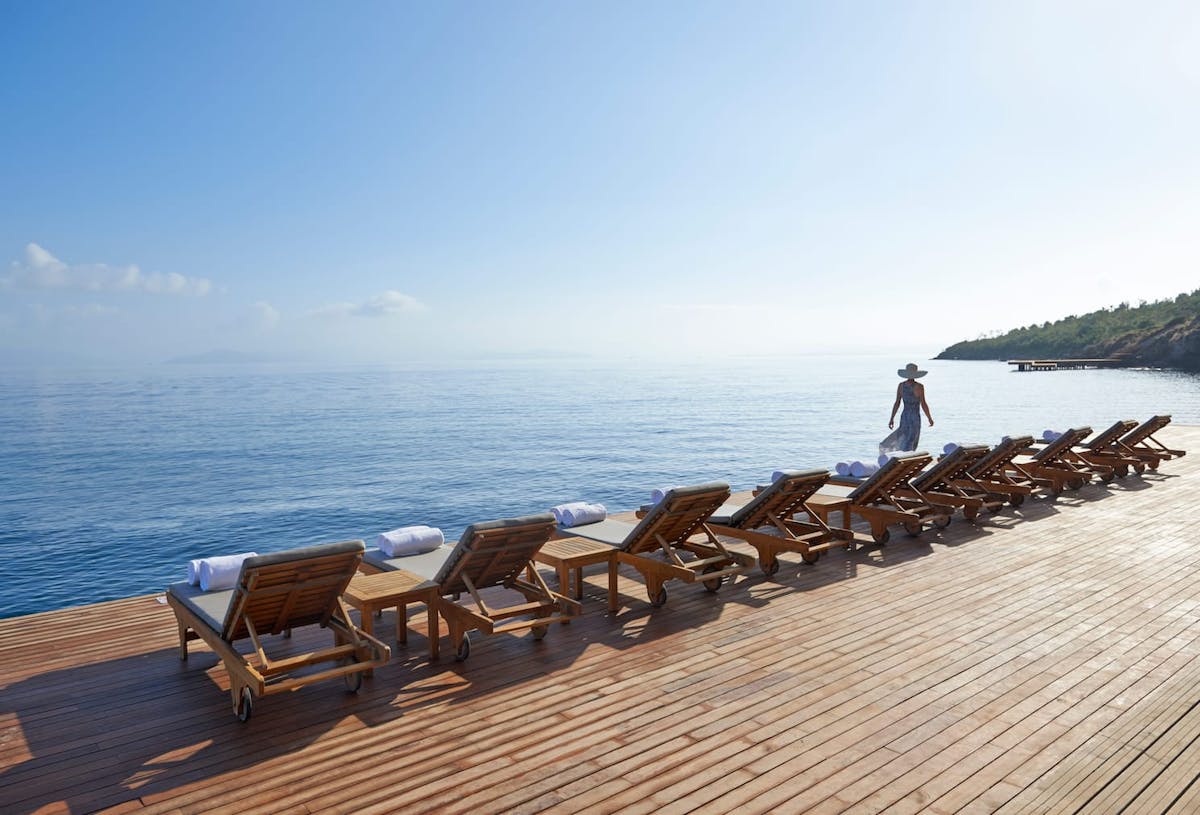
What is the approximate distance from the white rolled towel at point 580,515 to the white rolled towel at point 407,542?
1.17 m

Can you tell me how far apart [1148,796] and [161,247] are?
109 m

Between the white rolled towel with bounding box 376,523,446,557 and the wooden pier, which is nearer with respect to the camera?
the white rolled towel with bounding box 376,523,446,557

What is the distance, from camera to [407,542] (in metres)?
5.64

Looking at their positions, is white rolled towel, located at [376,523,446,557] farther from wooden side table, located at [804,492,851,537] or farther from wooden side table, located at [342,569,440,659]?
wooden side table, located at [804,492,851,537]

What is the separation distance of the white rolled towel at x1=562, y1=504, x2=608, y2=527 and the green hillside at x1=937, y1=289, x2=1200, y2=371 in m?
71.0

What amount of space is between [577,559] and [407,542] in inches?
51.4

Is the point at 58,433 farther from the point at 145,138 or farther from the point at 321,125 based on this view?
the point at 145,138

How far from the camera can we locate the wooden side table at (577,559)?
17.9ft

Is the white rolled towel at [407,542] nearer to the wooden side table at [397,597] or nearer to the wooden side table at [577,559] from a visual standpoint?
the wooden side table at [397,597]

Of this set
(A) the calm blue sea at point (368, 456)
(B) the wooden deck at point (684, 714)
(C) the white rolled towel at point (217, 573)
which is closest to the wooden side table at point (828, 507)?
(B) the wooden deck at point (684, 714)

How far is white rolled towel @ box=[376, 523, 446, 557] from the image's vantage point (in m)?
5.59

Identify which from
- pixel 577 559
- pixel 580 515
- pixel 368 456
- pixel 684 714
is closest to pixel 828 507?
pixel 580 515

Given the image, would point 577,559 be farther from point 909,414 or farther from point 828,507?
point 909,414

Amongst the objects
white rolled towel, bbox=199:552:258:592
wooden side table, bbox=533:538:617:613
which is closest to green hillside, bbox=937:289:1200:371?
wooden side table, bbox=533:538:617:613
